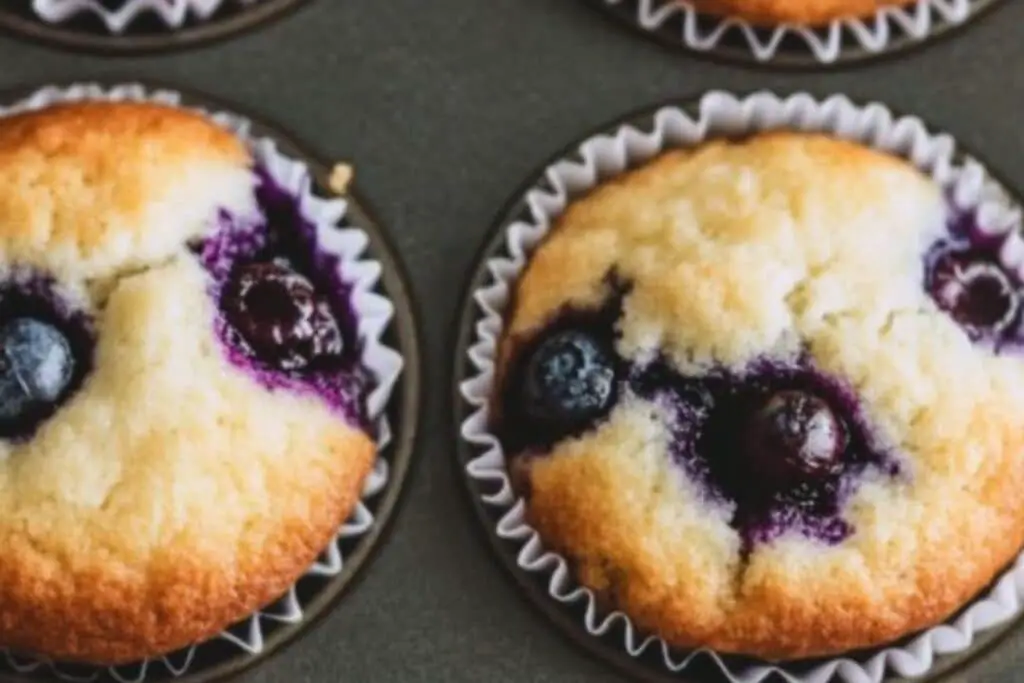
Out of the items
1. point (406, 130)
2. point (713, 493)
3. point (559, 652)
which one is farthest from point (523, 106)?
point (559, 652)

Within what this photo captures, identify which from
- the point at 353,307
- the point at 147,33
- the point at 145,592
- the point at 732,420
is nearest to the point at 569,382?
the point at 732,420

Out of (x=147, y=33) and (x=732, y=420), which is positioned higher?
(x=147, y=33)

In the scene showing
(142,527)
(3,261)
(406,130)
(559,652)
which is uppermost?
(406,130)

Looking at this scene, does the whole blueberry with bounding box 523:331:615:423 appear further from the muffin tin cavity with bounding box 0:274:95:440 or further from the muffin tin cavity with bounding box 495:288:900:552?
the muffin tin cavity with bounding box 0:274:95:440

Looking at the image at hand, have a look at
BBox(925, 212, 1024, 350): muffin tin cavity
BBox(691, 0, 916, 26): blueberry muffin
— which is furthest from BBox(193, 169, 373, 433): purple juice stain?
BBox(925, 212, 1024, 350): muffin tin cavity

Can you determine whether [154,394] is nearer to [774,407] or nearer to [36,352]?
[36,352]

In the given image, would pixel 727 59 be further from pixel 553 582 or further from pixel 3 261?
pixel 3 261
